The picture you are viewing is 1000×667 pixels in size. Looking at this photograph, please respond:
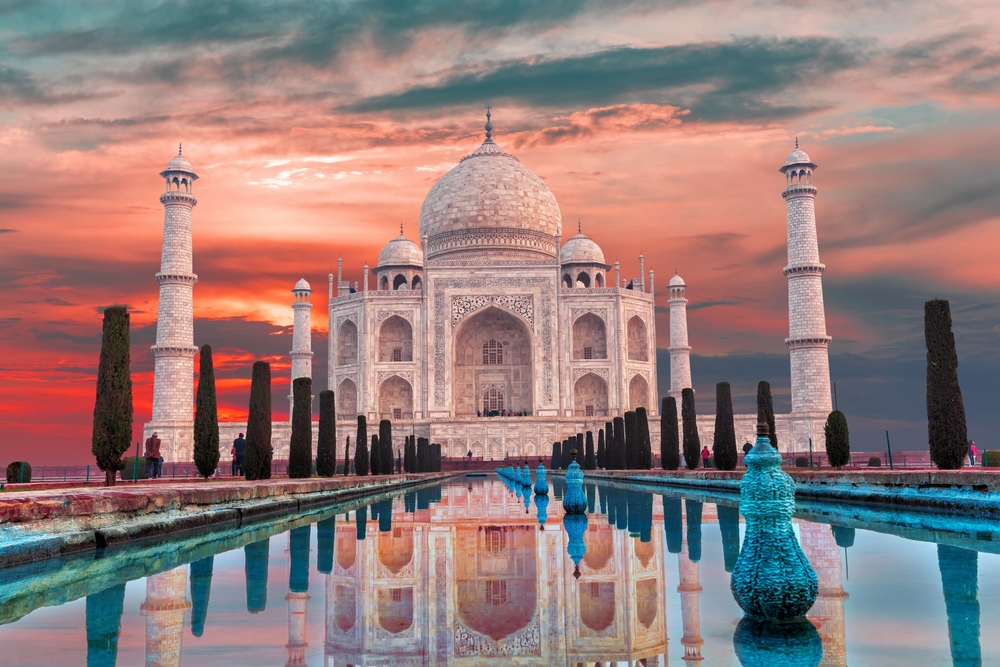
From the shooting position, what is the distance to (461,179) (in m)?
40.0

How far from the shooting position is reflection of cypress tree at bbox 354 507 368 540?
5740mm

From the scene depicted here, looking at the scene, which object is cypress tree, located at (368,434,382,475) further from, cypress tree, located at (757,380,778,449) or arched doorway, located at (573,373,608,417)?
arched doorway, located at (573,373,608,417)

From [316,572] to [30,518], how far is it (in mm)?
1724

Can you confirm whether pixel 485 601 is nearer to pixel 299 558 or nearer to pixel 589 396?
pixel 299 558

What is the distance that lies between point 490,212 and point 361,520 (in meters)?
32.1

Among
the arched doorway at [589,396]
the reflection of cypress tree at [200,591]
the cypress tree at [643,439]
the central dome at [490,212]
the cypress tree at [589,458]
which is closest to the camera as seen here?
the reflection of cypress tree at [200,591]

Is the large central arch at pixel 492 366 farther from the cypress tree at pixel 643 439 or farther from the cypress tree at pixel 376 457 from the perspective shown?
the cypress tree at pixel 643 439

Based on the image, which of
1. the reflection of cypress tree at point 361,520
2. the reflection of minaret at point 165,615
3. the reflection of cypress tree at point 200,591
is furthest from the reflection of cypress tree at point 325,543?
the reflection of minaret at point 165,615

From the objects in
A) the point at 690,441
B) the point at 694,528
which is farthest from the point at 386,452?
the point at 694,528

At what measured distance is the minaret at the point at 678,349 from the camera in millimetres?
37500

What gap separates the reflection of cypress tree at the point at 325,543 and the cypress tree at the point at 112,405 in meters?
4.97

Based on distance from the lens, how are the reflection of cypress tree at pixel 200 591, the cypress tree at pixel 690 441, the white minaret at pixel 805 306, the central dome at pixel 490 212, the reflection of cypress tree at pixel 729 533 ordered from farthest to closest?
1. the central dome at pixel 490 212
2. the white minaret at pixel 805 306
3. the cypress tree at pixel 690 441
4. the reflection of cypress tree at pixel 729 533
5. the reflection of cypress tree at pixel 200 591

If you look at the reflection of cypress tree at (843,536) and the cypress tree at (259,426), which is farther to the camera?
the cypress tree at (259,426)

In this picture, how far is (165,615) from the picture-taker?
2.83 m
